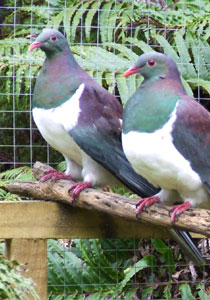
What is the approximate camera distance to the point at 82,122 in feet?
13.5

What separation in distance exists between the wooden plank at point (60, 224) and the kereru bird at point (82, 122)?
0.53 feet

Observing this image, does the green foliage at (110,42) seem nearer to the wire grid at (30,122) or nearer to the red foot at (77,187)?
the wire grid at (30,122)

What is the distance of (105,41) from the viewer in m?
5.91

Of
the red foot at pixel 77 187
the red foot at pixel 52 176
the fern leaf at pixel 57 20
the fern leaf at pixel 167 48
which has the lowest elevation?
the red foot at pixel 77 187

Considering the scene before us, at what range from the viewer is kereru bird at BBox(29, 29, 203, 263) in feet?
13.5

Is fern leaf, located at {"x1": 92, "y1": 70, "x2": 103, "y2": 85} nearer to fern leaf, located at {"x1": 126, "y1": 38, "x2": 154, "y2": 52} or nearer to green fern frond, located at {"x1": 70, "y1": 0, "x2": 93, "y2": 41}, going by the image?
fern leaf, located at {"x1": 126, "y1": 38, "x2": 154, "y2": 52}

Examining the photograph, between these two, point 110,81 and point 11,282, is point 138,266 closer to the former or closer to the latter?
point 110,81

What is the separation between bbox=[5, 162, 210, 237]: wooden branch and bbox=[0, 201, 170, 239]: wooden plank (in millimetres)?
93

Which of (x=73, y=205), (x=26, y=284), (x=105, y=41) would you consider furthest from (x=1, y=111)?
(x=26, y=284)

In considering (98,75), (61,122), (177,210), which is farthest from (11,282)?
(98,75)

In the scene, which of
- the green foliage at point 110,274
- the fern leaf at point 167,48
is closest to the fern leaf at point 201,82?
the fern leaf at point 167,48

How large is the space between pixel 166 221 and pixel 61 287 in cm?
183

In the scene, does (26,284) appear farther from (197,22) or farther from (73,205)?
(197,22)

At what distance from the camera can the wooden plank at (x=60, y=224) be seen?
4020mm
